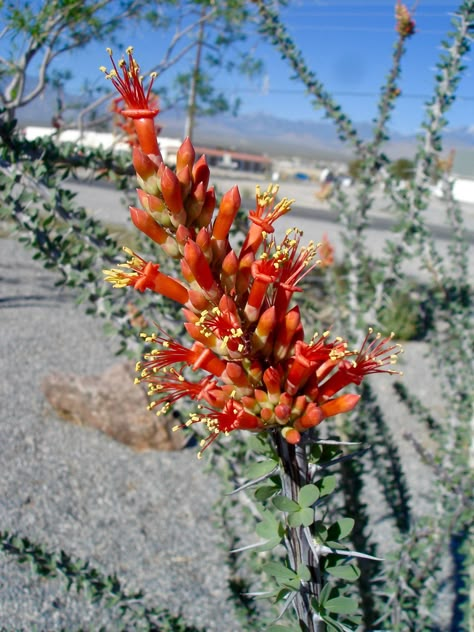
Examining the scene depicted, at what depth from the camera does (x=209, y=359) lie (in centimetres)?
95

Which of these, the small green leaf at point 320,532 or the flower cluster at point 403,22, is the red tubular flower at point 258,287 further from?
the flower cluster at point 403,22

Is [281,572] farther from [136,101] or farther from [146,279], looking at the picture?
[136,101]

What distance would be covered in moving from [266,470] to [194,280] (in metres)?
0.36

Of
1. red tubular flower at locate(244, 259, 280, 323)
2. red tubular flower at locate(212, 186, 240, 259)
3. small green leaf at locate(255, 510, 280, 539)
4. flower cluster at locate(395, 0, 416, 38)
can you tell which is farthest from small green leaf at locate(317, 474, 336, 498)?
flower cluster at locate(395, 0, 416, 38)

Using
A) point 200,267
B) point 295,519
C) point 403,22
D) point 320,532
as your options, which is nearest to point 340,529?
point 320,532

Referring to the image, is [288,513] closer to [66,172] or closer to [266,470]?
[266,470]

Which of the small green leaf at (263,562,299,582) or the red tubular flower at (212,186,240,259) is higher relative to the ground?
the red tubular flower at (212,186,240,259)

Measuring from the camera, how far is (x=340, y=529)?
102 cm

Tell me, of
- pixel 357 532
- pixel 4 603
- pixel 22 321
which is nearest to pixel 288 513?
pixel 357 532

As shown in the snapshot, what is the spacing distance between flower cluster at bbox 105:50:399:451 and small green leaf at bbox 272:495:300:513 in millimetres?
103

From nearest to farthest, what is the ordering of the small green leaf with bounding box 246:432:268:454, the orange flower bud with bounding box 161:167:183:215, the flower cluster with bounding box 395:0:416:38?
1. the orange flower bud with bounding box 161:167:183:215
2. the small green leaf with bounding box 246:432:268:454
3. the flower cluster with bounding box 395:0:416:38

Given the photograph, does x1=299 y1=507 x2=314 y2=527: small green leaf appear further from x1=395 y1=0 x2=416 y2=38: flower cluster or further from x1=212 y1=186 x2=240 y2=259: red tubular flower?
x1=395 y1=0 x2=416 y2=38: flower cluster

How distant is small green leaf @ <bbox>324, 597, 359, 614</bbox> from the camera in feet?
3.16

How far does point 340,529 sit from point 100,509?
3.15 metres
